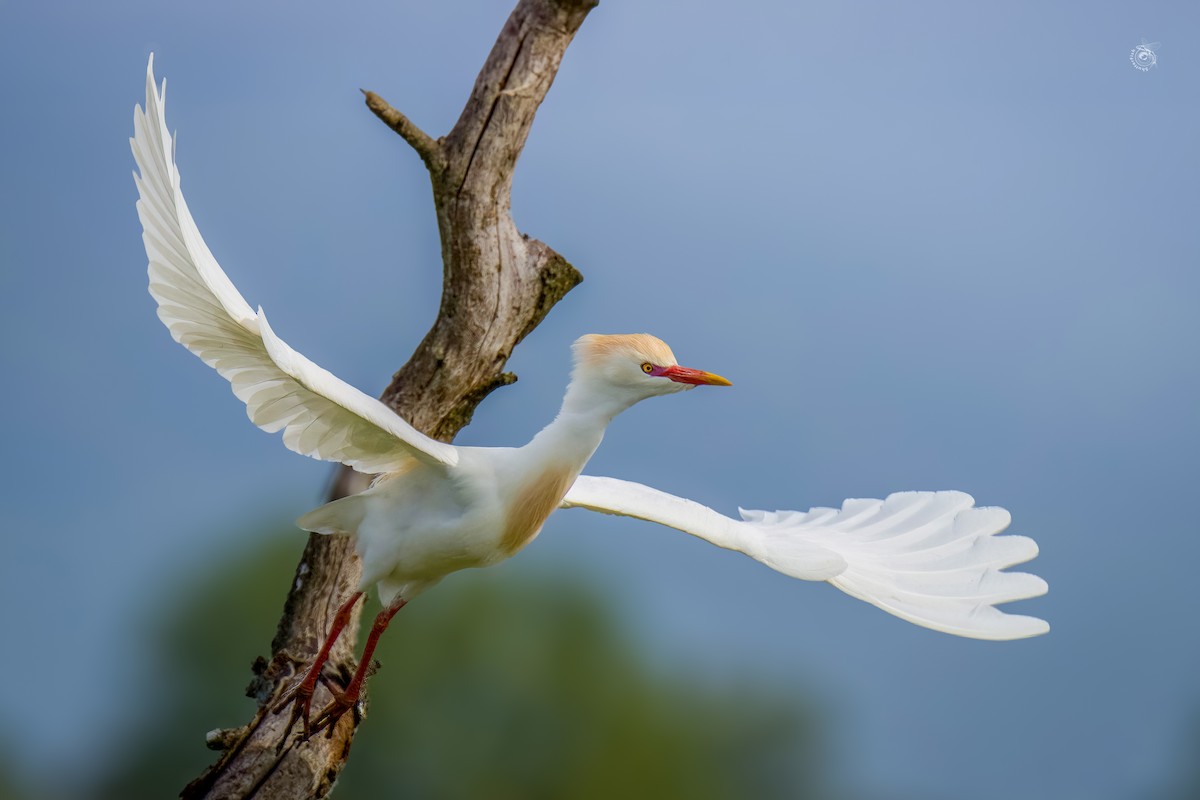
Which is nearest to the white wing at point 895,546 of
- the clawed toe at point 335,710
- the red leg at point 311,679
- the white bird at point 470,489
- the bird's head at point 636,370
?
the white bird at point 470,489

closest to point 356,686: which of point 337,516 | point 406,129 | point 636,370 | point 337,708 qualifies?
point 337,708

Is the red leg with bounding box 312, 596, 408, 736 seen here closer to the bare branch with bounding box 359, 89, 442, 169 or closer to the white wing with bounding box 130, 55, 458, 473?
the white wing with bounding box 130, 55, 458, 473

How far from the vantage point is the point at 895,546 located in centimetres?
371

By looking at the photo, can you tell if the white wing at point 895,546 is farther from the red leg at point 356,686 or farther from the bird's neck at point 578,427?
the red leg at point 356,686

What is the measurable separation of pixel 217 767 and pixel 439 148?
5.97ft

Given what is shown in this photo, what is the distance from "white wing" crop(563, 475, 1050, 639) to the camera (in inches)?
129

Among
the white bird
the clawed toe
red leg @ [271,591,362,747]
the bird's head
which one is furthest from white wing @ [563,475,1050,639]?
the clawed toe

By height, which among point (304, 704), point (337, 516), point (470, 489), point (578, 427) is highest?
point (578, 427)

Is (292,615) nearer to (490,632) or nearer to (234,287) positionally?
(234,287)

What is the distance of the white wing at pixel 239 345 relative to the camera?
2508 millimetres

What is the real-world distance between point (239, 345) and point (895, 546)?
204 cm

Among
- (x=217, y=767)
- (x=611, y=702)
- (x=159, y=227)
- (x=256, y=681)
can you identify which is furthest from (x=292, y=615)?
(x=611, y=702)

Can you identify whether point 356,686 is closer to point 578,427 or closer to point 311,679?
point 311,679

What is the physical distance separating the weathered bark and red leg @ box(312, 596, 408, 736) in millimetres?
90
